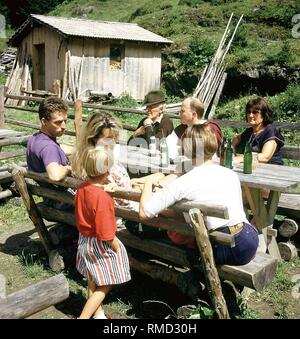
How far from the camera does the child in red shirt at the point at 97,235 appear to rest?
335 cm

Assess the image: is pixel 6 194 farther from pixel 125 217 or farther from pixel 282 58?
pixel 282 58

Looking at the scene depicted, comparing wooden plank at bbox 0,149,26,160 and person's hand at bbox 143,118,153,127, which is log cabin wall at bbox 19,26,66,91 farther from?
person's hand at bbox 143,118,153,127

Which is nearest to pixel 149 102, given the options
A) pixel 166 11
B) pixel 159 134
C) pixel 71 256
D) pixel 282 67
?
pixel 159 134

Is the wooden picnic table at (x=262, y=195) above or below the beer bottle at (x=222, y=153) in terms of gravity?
below

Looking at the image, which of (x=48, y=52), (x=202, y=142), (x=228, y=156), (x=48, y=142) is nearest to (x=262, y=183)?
(x=228, y=156)

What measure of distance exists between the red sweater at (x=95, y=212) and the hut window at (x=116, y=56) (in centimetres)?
1744

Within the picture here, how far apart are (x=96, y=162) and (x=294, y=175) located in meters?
2.08

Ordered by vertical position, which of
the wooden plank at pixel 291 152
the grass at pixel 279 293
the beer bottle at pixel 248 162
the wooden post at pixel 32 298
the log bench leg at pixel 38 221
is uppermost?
the beer bottle at pixel 248 162

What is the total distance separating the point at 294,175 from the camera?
4.29 m

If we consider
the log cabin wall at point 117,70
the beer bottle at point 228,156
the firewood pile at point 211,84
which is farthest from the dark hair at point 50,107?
the log cabin wall at point 117,70

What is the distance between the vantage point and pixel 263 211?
4.62m

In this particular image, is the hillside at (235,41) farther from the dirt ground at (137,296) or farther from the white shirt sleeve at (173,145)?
the dirt ground at (137,296)

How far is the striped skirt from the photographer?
350cm

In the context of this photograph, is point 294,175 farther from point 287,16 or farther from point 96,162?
A: point 287,16
